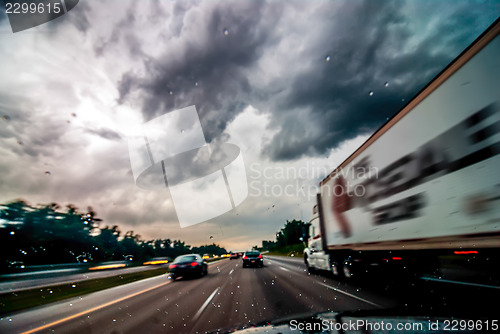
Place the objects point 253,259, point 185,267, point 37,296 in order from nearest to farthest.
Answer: point 37,296 → point 185,267 → point 253,259

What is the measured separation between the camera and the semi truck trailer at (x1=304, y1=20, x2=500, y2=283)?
13.0 feet

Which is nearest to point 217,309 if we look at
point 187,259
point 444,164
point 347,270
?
point 444,164

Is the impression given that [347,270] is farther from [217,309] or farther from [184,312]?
[184,312]

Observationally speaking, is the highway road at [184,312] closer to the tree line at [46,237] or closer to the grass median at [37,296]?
the grass median at [37,296]

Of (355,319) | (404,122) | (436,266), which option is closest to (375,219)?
(436,266)

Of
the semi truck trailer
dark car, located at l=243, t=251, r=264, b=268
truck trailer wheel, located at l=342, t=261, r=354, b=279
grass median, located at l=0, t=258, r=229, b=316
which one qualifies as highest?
the semi truck trailer

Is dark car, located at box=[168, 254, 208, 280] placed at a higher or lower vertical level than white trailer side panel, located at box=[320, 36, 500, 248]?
lower

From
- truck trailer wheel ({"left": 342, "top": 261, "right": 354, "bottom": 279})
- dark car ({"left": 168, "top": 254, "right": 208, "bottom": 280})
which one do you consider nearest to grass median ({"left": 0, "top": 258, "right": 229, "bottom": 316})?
dark car ({"left": 168, "top": 254, "right": 208, "bottom": 280})

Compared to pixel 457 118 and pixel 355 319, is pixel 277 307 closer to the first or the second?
pixel 355 319

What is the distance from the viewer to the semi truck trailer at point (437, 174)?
13.0 ft

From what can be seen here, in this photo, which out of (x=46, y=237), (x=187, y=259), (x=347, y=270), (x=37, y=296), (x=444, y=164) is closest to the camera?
(x=444, y=164)

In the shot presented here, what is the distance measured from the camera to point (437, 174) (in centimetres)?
505

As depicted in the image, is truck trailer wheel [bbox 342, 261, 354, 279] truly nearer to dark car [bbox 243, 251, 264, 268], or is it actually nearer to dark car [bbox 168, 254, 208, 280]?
dark car [bbox 168, 254, 208, 280]

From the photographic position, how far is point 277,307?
6.92 meters
